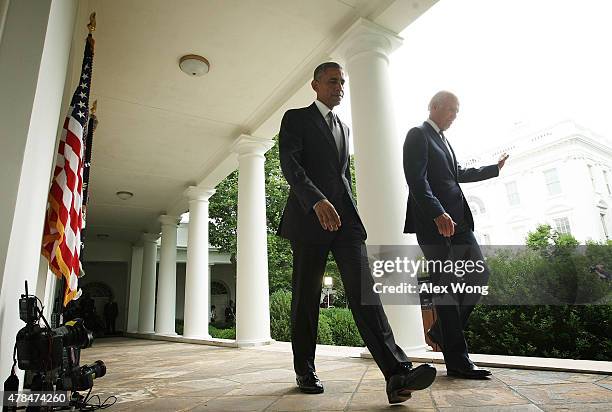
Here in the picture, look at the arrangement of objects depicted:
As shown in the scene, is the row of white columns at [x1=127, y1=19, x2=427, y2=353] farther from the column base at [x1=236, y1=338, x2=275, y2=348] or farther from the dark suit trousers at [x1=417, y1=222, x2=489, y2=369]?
the dark suit trousers at [x1=417, y1=222, x2=489, y2=369]

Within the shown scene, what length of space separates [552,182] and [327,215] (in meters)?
25.2

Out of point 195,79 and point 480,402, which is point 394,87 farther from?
point 480,402

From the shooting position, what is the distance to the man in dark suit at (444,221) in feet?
8.59

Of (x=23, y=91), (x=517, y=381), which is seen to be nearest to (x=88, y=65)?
(x=23, y=91)

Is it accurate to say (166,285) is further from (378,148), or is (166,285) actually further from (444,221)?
(444,221)

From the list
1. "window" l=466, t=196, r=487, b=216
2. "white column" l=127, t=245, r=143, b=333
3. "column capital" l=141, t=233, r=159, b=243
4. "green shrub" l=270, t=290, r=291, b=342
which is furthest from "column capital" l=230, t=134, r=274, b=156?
"window" l=466, t=196, r=487, b=216

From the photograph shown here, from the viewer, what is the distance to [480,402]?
6.36ft

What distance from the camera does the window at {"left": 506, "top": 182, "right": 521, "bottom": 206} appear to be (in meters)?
24.9

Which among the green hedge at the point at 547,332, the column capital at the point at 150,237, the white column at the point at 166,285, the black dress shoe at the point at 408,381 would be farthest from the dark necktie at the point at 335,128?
the column capital at the point at 150,237

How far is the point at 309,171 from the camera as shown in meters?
2.49

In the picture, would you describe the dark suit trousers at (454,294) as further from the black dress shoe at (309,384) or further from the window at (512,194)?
the window at (512,194)

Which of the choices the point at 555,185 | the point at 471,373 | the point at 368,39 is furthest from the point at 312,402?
the point at 555,185

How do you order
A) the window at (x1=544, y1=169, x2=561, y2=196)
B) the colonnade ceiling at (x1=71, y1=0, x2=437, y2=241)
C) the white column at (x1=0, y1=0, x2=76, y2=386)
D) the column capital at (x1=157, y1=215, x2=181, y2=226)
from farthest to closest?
the window at (x1=544, y1=169, x2=561, y2=196) → the column capital at (x1=157, y1=215, x2=181, y2=226) → the colonnade ceiling at (x1=71, y1=0, x2=437, y2=241) → the white column at (x1=0, y1=0, x2=76, y2=386)

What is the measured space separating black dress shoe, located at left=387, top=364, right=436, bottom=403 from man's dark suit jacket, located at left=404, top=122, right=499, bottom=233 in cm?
111
